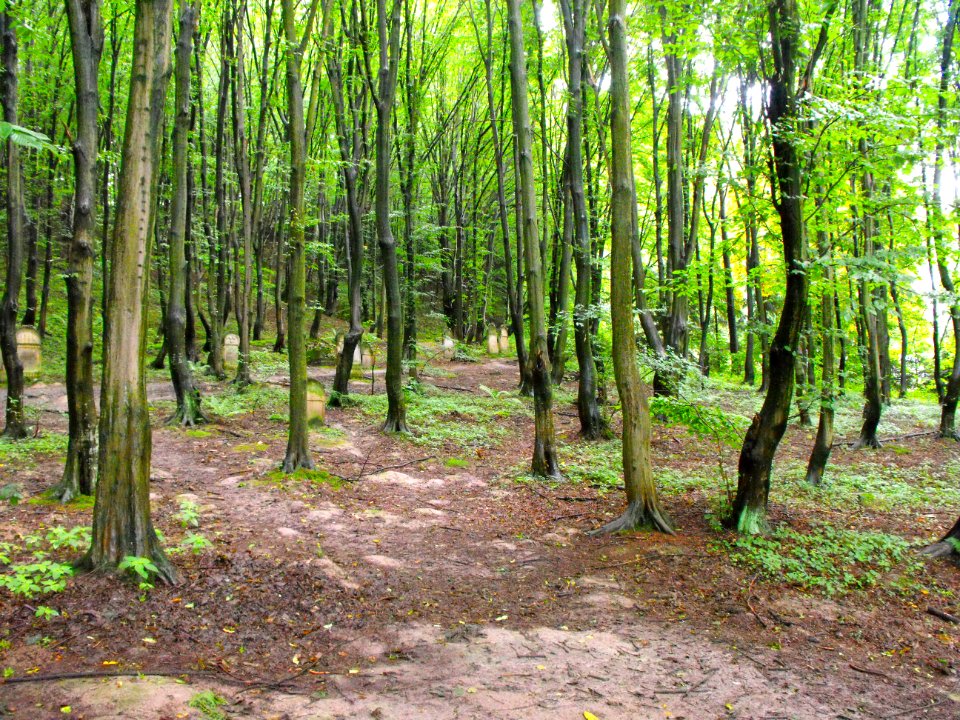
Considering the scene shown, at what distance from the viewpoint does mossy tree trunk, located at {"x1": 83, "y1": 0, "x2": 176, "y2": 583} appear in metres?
4.08

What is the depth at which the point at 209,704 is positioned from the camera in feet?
9.87

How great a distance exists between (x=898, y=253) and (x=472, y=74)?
48.6ft

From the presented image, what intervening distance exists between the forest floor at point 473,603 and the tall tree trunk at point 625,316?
34 cm

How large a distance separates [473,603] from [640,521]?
220 cm

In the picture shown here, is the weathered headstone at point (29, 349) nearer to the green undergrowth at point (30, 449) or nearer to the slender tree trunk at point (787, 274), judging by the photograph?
the green undergrowth at point (30, 449)

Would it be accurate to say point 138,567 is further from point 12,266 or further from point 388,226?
point 388,226

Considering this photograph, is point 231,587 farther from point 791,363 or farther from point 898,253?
point 898,253

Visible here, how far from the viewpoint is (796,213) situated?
6.05 metres

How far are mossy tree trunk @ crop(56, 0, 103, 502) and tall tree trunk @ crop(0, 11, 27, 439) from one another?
2016 millimetres

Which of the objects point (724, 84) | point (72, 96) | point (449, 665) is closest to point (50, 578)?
point (449, 665)

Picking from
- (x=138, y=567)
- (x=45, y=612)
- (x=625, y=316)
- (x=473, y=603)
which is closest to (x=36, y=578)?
(x=45, y=612)

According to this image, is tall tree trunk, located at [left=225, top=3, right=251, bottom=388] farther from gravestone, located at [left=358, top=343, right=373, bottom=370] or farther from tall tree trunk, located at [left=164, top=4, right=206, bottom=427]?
gravestone, located at [left=358, top=343, right=373, bottom=370]

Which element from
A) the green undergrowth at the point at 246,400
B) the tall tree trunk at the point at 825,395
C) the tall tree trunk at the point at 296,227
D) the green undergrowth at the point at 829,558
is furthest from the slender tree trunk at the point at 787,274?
the green undergrowth at the point at 246,400

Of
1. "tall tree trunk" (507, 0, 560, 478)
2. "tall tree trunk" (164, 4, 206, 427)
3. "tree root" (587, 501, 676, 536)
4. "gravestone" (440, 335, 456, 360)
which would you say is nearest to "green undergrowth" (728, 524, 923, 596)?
"tree root" (587, 501, 676, 536)
